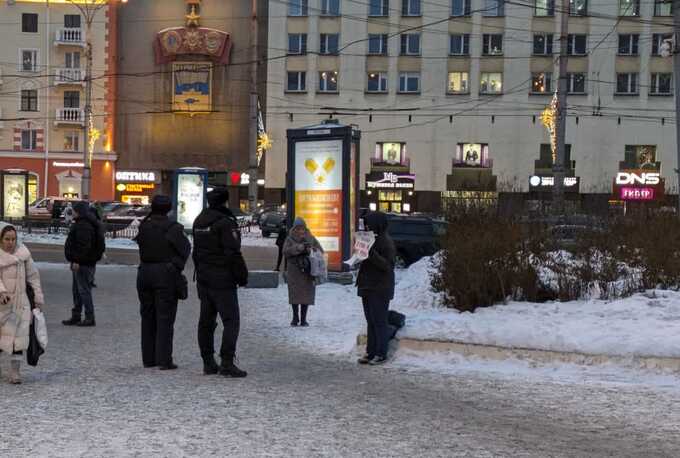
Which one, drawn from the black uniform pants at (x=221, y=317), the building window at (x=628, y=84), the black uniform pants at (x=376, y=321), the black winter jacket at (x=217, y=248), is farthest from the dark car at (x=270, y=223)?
the black winter jacket at (x=217, y=248)

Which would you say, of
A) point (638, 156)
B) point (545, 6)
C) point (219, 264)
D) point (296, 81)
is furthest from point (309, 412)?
point (638, 156)

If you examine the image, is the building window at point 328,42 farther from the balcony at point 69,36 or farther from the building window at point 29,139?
the building window at point 29,139

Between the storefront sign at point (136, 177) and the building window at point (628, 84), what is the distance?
3373 cm

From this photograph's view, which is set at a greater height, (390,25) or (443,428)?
(390,25)

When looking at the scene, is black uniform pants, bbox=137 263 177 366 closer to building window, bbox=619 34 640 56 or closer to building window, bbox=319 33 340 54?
building window, bbox=319 33 340 54

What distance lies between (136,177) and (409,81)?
21.2m

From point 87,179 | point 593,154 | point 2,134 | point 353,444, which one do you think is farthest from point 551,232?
point 2,134

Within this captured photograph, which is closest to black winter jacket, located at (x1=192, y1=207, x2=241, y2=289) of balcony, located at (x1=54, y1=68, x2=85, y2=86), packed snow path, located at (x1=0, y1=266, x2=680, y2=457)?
packed snow path, located at (x1=0, y1=266, x2=680, y2=457)

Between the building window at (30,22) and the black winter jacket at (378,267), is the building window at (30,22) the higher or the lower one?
the higher one

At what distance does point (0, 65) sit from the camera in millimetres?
57469

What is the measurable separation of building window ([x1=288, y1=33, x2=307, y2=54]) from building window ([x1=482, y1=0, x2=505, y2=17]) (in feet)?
41.9

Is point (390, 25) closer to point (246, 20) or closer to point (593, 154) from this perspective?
point (246, 20)

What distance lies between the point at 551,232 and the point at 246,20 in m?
49.7

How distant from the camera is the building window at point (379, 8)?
56000 millimetres
